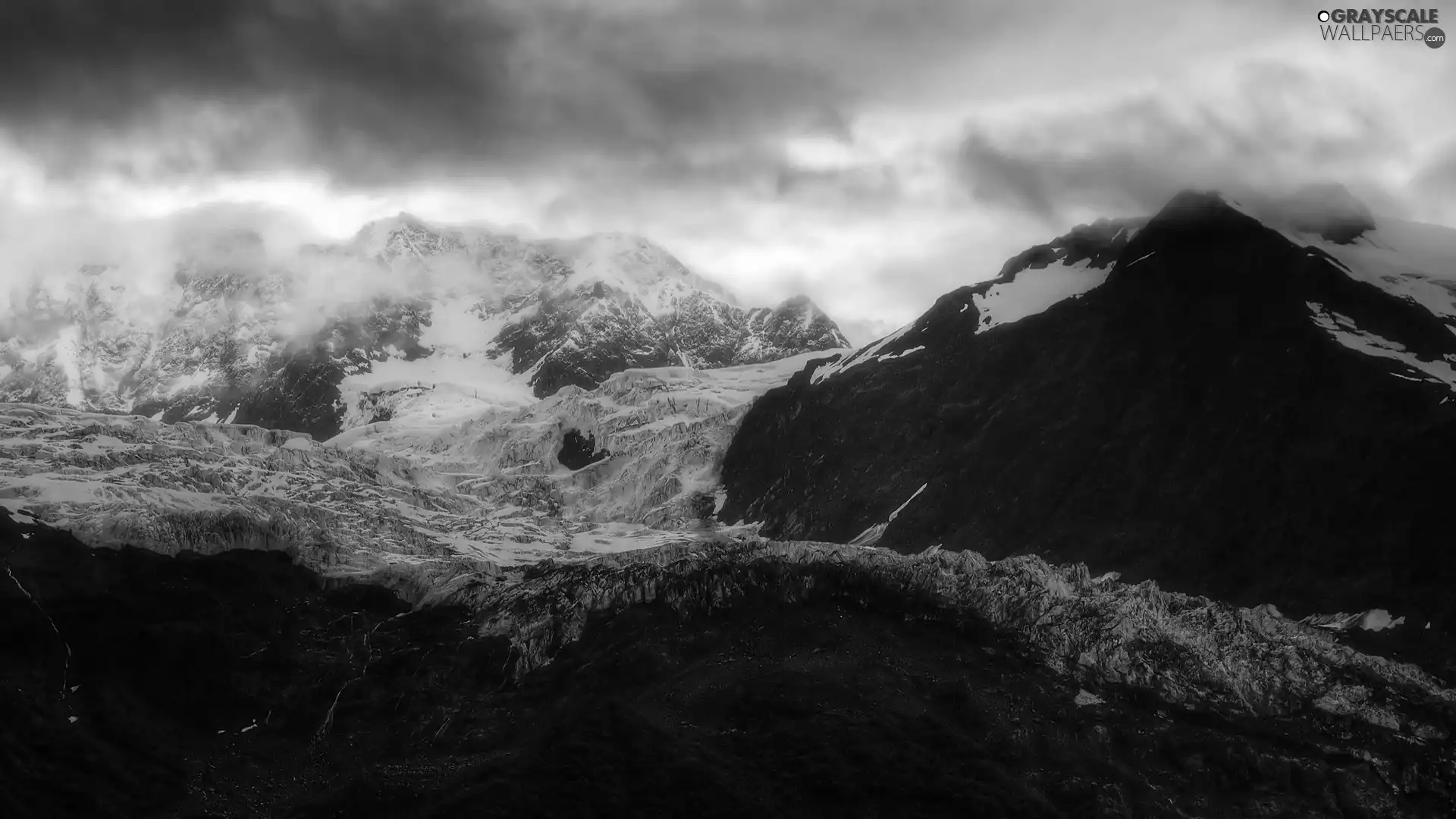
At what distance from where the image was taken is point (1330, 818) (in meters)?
199

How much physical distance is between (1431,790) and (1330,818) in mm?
12754

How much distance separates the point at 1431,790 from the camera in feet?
654
